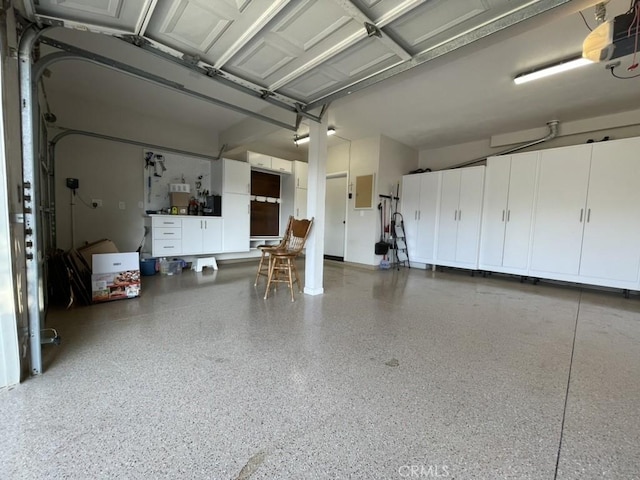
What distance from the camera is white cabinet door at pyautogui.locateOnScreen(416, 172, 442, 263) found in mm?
5629

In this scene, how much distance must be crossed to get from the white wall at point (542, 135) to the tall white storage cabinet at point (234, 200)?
14.2 feet

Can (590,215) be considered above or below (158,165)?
below

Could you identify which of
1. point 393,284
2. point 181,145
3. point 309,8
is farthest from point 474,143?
point 181,145

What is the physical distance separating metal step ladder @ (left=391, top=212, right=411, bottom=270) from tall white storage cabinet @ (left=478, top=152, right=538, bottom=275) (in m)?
1.54

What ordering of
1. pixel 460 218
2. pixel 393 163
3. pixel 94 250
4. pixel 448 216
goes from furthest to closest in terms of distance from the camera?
pixel 393 163
pixel 448 216
pixel 460 218
pixel 94 250

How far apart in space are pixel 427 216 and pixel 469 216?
833mm

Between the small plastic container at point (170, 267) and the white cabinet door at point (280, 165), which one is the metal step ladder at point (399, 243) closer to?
the white cabinet door at point (280, 165)

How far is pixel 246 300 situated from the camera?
10.3ft

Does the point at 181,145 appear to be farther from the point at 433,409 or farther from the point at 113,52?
the point at 433,409

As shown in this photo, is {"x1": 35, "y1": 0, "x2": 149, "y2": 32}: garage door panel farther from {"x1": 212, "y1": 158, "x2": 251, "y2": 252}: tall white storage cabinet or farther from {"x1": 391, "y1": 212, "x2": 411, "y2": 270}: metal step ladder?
{"x1": 391, "y1": 212, "x2": 411, "y2": 270}: metal step ladder

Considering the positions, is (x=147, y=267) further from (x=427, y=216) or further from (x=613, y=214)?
(x=613, y=214)

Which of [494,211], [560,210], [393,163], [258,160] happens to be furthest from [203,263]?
[560,210]

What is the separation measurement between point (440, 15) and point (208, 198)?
14.9ft

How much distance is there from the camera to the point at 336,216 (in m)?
6.93
